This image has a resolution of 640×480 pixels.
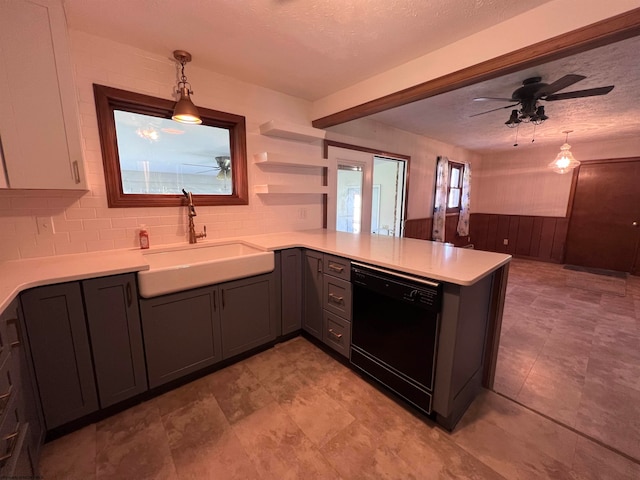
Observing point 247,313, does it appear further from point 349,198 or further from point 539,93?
point 539,93

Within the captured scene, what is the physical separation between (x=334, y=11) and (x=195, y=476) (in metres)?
2.52

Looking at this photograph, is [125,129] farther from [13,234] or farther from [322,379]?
[322,379]

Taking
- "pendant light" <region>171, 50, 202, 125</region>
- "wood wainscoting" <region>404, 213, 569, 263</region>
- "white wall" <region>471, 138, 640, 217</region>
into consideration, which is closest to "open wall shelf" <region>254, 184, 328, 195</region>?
"pendant light" <region>171, 50, 202, 125</region>

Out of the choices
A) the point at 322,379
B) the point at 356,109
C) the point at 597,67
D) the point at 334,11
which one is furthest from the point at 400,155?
the point at 322,379

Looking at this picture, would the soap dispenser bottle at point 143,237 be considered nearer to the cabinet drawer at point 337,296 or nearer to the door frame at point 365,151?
the cabinet drawer at point 337,296

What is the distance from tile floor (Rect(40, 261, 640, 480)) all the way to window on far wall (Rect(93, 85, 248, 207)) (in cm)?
148

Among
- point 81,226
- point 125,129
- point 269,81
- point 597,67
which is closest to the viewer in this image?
point 81,226

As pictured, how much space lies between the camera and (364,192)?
12.0ft

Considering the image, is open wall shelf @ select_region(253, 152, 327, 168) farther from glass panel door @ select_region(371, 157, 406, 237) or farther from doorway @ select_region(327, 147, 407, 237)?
glass panel door @ select_region(371, 157, 406, 237)

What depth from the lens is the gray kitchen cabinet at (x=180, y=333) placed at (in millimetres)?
1649

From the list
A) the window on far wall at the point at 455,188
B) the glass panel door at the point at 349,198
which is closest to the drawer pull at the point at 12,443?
the glass panel door at the point at 349,198

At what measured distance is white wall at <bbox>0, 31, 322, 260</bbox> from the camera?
165cm

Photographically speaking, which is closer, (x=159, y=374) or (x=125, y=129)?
(x=159, y=374)

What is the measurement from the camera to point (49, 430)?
1405 millimetres
